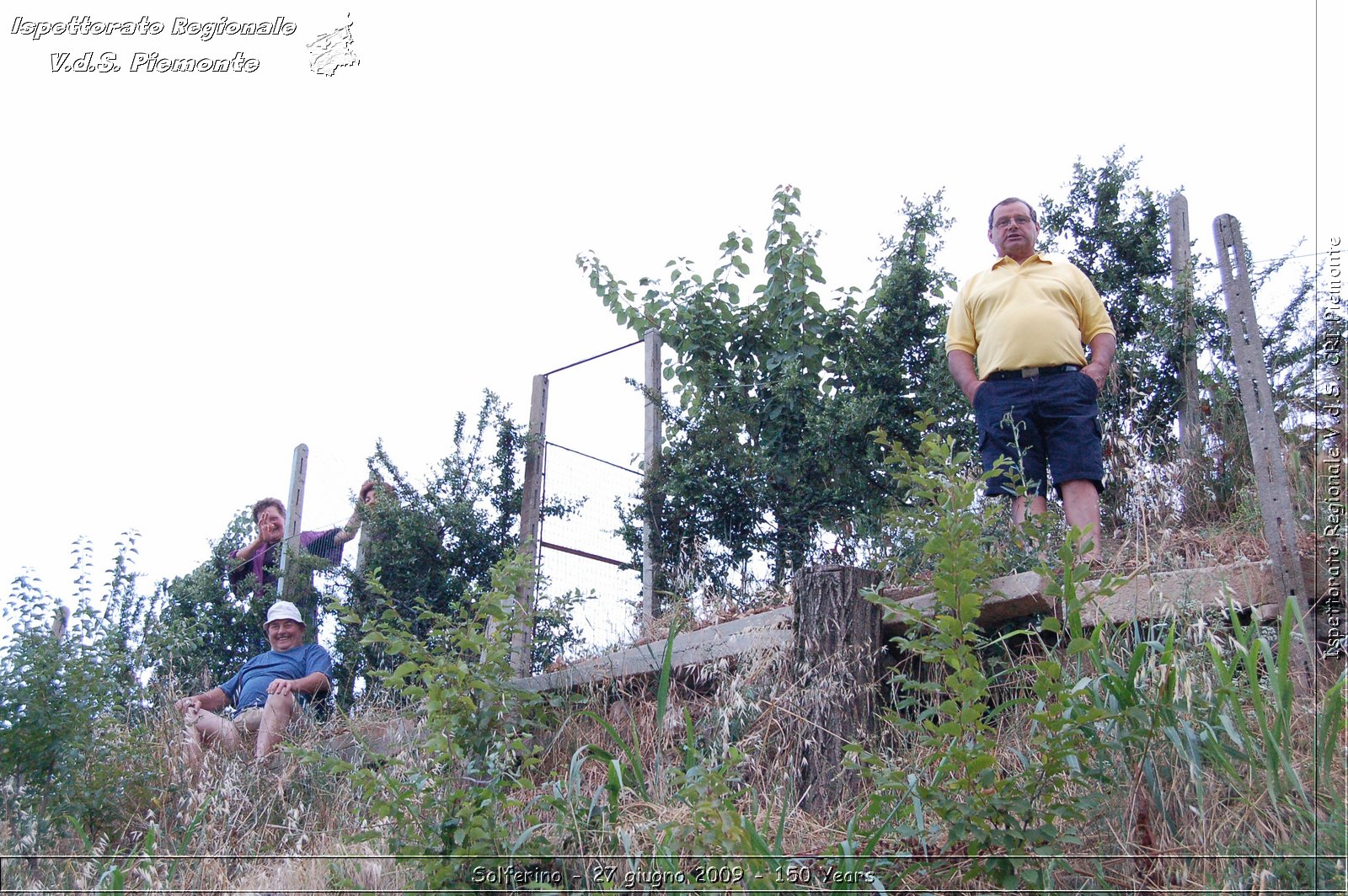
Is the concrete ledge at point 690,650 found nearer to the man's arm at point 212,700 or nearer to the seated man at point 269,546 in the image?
Result: the man's arm at point 212,700

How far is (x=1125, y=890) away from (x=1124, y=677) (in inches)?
23.4

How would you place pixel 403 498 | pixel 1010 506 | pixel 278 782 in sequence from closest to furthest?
pixel 278 782
pixel 1010 506
pixel 403 498

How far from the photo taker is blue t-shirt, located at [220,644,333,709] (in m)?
5.98

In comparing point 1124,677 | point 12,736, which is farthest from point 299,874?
point 1124,677

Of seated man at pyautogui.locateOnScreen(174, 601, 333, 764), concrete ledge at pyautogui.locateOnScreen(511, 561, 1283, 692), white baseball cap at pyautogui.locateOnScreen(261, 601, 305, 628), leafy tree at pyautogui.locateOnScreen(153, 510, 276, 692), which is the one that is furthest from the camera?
leafy tree at pyautogui.locateOnScreen(153, 510, 276, 692)

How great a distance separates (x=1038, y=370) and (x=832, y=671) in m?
1.67

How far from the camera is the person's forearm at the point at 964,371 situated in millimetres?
4848

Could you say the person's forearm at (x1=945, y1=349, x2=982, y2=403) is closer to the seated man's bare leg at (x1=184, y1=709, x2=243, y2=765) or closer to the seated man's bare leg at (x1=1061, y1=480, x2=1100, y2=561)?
the seated man's bare leg at (x1=1061, y1=480, x2=1100, y2=561)

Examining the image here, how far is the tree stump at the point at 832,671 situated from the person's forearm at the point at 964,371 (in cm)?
113

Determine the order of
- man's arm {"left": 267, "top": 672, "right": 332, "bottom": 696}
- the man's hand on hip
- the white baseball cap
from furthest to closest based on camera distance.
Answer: the white baseball cap < man's arm {"left": 267, "top": 672, "right": 332, "bottom": 696} < the man's hand on hip

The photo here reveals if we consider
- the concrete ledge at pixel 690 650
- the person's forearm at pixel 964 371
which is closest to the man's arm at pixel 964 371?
the person's forearm at pixel 964 371

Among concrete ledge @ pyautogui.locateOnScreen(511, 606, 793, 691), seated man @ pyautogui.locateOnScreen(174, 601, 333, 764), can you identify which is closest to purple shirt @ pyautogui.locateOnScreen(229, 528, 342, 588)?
seated man @ pyautogui.locateOnScreen(174, 601, 333, 764)

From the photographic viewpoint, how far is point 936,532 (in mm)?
3174

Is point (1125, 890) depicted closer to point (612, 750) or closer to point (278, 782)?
point (612, 750)
